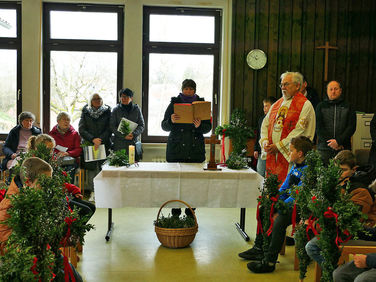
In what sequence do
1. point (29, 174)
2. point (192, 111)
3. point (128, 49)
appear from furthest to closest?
point (128, 49) < point (192, 111) < point (29, 174)

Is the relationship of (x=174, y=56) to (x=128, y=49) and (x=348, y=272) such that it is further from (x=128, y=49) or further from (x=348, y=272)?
(x=348, y=272)

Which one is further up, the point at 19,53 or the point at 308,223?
the point at 19,53

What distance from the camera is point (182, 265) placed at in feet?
11.8

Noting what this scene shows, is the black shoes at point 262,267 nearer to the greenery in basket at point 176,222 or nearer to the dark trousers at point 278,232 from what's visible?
the dark trousers at point 278,232

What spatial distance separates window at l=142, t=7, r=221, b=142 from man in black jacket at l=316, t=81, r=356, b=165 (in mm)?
1981

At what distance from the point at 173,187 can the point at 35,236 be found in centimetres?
197

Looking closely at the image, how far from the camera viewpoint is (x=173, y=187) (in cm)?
397

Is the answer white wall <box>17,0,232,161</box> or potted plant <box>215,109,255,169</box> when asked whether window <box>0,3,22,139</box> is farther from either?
potted plant <box>215,109,255,169</box>

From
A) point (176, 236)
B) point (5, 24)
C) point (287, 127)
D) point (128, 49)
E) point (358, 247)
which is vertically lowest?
point (176, 236)

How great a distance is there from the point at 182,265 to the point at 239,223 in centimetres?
136

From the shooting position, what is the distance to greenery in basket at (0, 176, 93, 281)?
1878 mm

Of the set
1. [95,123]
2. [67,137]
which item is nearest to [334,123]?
[95,123]

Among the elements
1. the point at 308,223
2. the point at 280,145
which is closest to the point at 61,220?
the point at 308,223

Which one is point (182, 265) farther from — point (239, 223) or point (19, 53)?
point (19, 53)
